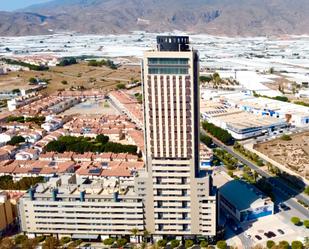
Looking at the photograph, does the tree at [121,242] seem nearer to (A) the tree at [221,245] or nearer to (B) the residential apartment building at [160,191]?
(B) the residential apartment building at [160,191]

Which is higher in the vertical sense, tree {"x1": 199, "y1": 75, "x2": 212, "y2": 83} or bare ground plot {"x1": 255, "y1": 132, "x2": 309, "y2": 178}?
tree {"x1": 199, "y1": 75, "x2": 212, "y2": 83}

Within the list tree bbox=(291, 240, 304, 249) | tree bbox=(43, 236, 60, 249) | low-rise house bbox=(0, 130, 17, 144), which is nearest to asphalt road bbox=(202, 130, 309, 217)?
tree bbox=(291, 240, 304, 249)

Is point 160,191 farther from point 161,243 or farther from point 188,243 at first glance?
point 188,243

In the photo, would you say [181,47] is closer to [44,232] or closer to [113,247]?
[113,247]

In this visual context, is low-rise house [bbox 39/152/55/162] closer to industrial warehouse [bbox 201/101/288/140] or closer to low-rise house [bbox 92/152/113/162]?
low-rise house [bbox 92/152/113/162]

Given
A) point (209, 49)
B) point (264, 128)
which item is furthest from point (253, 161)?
point (209, 49)

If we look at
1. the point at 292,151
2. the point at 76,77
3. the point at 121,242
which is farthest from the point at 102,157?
the point at 76,77

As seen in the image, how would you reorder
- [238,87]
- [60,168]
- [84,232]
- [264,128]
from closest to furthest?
[84,232] < [60,168] < [264,128] < [238,87]
